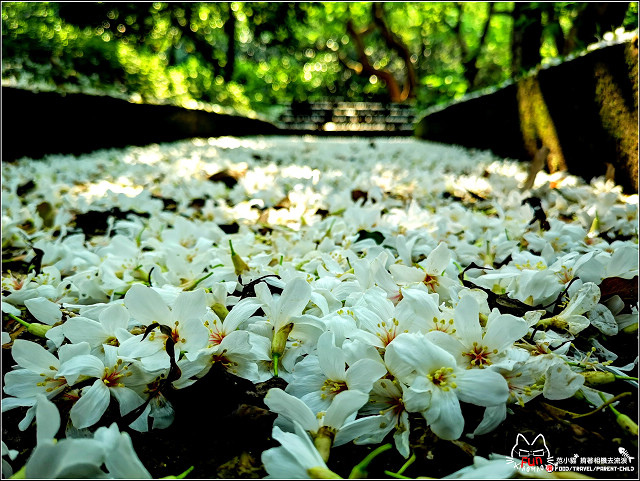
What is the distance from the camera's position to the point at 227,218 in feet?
6.13

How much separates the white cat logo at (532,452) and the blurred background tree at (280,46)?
10.8 ft

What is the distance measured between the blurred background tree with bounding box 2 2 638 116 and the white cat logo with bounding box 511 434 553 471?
3305 millimetres

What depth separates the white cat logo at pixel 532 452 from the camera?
57cm

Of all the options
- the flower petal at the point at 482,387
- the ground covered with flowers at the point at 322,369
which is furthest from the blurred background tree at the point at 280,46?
the flower petal at the point at 482,387

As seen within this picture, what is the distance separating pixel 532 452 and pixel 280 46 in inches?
747

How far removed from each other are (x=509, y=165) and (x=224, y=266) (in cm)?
276

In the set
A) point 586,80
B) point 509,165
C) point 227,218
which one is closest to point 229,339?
point 227,218

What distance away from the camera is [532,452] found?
23.1 inches

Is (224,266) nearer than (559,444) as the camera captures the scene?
No

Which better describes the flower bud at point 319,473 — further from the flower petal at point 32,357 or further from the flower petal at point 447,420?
the flower petal at point 32,357

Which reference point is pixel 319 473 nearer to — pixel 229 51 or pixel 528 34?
pixel 528 34

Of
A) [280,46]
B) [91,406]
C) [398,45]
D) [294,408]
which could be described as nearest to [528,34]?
[294,408]

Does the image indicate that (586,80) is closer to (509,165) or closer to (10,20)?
(509,165)

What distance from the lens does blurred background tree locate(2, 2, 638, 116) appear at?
19.5 ft
